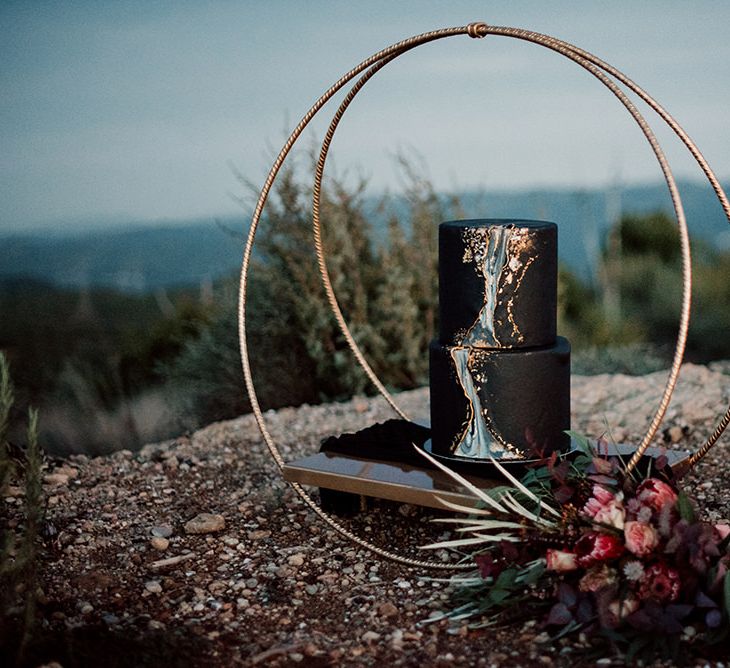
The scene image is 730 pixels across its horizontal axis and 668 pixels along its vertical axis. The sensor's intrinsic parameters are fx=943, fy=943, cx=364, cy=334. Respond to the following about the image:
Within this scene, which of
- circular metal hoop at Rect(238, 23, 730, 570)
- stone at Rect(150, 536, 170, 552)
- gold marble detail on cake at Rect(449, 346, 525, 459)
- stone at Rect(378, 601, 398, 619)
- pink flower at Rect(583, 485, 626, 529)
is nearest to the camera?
pink flower at Rect(583, 485, 626, 529)

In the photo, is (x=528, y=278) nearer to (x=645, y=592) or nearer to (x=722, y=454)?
(x=645, y=592)

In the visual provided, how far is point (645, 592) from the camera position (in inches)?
82.6

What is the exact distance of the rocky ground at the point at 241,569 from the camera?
218 centimetres

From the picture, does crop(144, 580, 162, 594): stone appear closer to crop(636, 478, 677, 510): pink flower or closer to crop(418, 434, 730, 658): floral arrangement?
crop(418, 434, 730, 658): floral arrangement

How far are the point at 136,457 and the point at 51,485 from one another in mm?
439

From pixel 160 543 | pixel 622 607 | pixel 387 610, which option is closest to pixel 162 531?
pixel 160 543

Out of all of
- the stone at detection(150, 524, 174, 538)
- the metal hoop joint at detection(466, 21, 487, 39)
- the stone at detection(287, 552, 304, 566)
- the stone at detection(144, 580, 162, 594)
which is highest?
the metal hoop joint at detection(466, 21, 487, 39)

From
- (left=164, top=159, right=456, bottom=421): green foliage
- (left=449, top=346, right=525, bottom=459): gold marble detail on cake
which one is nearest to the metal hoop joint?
(left=449, top=346, right=525, bottom=459): gold marble detail on cake

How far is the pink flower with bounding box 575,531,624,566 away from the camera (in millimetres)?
2135

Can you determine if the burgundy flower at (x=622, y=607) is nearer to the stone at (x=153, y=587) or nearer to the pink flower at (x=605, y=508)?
the pink flower at (x=605, y=508)

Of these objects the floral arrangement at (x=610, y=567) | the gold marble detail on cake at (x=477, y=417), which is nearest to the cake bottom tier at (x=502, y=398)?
the gold marble detail on cake at (x=477, y=417)

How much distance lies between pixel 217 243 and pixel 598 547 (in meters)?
4.48

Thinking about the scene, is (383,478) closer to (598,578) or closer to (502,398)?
(502,398)

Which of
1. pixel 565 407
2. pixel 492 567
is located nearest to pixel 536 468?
pixel 565 407
